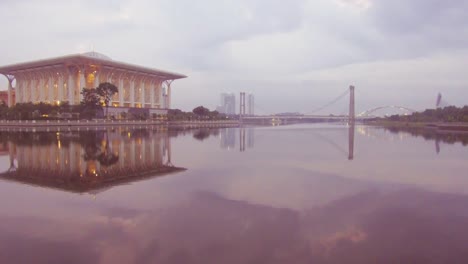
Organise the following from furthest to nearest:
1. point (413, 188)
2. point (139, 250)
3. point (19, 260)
Result: point (413, 188), point (139, 250), point (19, 260)

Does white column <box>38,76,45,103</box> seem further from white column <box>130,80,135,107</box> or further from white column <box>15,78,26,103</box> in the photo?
white column <box>130,80,135,107</box>

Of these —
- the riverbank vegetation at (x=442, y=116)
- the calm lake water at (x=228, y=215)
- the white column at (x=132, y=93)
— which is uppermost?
the white column at (x=132, y=93)

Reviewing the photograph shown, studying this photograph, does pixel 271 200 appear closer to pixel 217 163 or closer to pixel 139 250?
pixel 139 250

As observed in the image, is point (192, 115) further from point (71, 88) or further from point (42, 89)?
point (42, 89)

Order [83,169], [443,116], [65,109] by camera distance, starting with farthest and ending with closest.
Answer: [443,116] < [65,109] < [83,169]

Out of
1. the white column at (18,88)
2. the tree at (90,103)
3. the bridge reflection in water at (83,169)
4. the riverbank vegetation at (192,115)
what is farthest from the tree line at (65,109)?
the bridge reflection in water at (83,169)

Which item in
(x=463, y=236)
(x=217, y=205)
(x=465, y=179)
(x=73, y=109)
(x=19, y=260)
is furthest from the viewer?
(x=73, y=109)

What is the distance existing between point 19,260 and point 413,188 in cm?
854

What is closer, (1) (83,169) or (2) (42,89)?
(1) (83,169)

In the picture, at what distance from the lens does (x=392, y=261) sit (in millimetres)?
4273


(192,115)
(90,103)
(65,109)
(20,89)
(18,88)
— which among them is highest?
(18,88)

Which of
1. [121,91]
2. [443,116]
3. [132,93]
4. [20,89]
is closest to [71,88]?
[121,91]

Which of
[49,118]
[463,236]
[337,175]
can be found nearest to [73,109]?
[49,118]

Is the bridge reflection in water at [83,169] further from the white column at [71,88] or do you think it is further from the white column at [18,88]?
the white column at [18,88]
